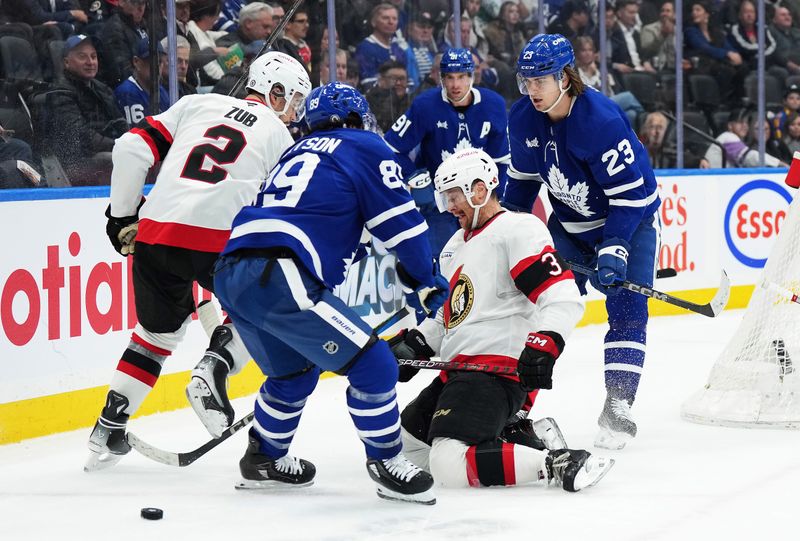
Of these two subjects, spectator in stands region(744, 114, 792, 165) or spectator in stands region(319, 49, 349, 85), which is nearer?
spectator in stands region(319, 49, 349, 85)

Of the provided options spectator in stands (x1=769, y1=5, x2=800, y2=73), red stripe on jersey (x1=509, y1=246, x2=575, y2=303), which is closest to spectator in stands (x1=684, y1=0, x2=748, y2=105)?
spectator in stands (x1=769, y1=5, x2=800, y2=73)

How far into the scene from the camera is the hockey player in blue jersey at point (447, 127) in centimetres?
508

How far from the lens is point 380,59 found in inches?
240

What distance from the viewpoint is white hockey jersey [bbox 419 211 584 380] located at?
2949 mm

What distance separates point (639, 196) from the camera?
3.51 m

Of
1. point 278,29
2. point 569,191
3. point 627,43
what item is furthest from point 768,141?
point 569,191

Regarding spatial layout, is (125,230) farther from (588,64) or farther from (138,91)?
(588,64)

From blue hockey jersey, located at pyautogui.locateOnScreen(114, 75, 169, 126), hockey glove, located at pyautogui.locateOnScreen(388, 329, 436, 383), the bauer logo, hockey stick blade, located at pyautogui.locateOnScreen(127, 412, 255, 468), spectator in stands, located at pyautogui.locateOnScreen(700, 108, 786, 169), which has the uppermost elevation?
blue hockey jersey, located at pyautogui.locateOnScreen(114, 75, 169, 126)

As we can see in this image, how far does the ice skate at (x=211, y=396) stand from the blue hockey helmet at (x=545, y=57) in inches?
47.3

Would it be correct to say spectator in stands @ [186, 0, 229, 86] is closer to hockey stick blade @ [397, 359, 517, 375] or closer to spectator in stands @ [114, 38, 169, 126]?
spectator in stands @ [114, 38, 169, 126]

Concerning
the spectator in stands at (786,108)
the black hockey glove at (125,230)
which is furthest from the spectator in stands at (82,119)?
the spectator in stands at (786,108)

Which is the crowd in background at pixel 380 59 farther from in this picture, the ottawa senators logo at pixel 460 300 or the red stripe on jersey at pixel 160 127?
the ottawa senators logo at pixel 460 300

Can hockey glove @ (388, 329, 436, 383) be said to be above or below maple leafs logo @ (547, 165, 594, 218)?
below

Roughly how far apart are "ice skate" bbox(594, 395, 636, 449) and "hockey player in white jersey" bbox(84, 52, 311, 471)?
1.07 meters
